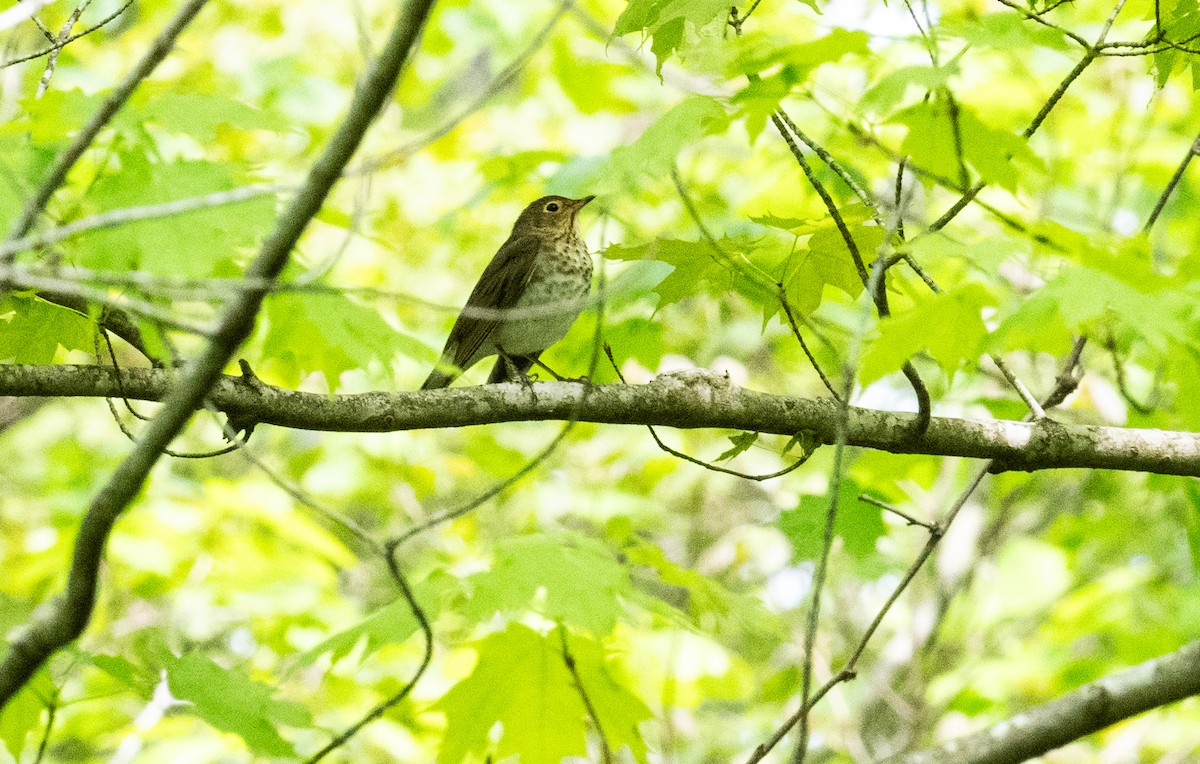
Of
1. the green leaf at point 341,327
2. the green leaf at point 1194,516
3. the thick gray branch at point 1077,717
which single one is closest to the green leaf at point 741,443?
the green leaf at point 341,327

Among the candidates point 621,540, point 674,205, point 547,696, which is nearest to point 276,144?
point 674,205

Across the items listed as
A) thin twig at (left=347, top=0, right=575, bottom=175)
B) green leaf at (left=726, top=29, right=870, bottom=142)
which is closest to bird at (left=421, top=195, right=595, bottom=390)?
green leaf at (left=726, top=29, right=870, bottom=142)

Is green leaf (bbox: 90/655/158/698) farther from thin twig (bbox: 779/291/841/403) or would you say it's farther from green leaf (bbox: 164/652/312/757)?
thin twig (bbox: 779/291/841/403)

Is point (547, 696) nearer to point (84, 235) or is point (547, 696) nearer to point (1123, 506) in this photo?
point (84, 235)

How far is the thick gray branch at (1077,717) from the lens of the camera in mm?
2574

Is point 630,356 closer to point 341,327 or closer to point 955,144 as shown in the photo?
point 341,327

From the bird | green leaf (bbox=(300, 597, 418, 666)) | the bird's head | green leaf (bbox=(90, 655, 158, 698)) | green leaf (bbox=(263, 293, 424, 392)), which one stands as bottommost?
green leaf (bbox=(90, 655, 158, 698))

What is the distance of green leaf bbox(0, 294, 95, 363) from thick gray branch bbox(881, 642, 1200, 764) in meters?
2.11

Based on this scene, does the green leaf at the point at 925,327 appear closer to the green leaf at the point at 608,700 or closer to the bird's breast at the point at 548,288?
the green leaf at the point at 608,700

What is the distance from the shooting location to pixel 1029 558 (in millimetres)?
5445

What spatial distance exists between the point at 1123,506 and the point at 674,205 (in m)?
2.90

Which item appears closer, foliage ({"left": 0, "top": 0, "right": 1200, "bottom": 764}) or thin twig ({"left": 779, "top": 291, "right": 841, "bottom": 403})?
foliage ({"left": 0, "top": 0, "right": 1200, "bottom": 764})

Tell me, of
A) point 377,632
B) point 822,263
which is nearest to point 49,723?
point 377,632

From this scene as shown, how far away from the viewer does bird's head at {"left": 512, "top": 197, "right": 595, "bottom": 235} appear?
4.23 m
